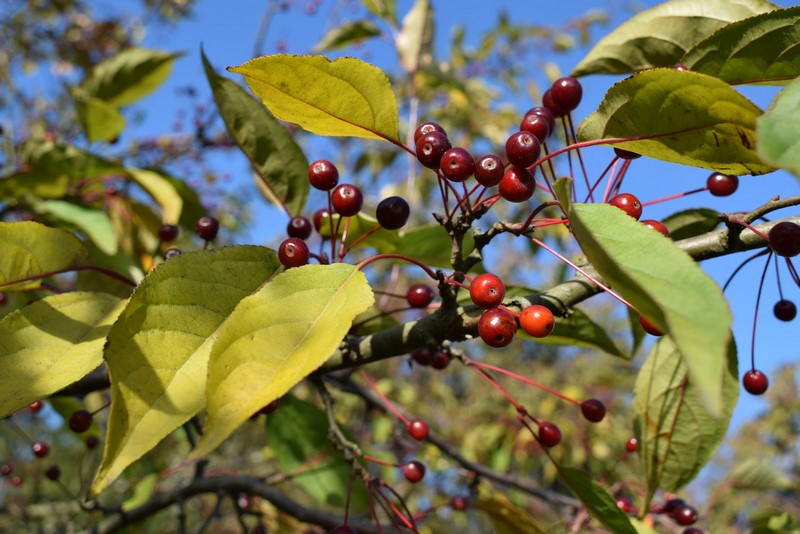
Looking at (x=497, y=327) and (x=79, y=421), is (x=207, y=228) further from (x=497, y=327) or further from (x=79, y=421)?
(x=497, y=327)

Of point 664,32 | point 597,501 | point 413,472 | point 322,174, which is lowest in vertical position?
point 413,472

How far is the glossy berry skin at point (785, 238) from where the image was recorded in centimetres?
95

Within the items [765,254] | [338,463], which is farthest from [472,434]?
[765,254]

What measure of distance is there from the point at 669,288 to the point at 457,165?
48 centimetres

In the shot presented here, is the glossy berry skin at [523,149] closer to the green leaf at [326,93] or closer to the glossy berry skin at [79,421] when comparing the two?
the green leaf at [326,93]

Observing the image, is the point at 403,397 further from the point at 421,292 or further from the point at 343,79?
the point at 343,79

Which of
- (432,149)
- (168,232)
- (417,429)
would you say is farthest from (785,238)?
(168,232)

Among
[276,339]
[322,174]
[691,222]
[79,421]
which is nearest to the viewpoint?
[276,339]

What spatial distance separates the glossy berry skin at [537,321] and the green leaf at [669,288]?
0.22 meters

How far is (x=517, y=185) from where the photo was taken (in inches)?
40.9

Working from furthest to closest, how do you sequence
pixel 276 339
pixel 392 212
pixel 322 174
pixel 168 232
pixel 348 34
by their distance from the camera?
1. pixel 348 34
2. pixel 168 232
3. pixel 322 174
4. pixel 392 212
5. pixel 276 339

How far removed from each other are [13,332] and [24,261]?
0.95 ft

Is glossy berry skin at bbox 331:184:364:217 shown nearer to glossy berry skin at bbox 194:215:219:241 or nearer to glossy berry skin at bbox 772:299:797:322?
glossy berry skin at bbox 194:215:219:241

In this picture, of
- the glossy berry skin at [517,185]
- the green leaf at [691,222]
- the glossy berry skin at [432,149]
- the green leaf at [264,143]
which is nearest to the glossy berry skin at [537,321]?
the glossy berry skin at [517,185]
